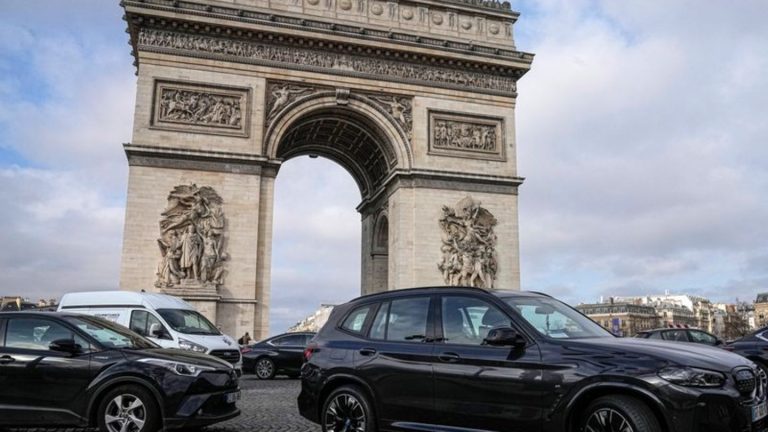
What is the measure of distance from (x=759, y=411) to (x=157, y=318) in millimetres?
11150

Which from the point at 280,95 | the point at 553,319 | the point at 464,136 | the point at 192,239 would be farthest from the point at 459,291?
the point at 464,136

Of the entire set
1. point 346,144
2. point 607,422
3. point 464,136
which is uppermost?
point 346,144

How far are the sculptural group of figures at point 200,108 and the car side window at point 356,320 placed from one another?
18.4 metres

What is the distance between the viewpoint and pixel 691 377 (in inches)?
182

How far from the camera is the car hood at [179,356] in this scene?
6926 mm

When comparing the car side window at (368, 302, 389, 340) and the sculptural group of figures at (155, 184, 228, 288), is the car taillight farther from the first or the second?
the sculptural group of figures at (155, 184, 228, 288)

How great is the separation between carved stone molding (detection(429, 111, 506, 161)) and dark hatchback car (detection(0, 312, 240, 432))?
20.2m

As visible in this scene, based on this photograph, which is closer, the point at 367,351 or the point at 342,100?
the point at 367,351

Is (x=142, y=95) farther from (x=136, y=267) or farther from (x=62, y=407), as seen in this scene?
(x=62, y=407)

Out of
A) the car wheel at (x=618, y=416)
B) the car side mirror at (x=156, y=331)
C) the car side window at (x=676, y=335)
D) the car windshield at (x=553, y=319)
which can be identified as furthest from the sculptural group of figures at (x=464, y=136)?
the car wheel at (x=618, y=416)

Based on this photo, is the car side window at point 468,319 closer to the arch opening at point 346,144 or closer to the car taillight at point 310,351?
the car taillight at point 310,351

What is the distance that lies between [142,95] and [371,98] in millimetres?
8615

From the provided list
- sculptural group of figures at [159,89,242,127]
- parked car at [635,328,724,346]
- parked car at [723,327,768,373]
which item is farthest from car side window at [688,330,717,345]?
sculptural group of figures at [159,89,242,127]

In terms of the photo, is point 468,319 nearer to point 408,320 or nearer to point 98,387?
point 408,320
